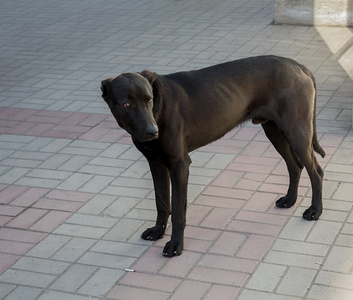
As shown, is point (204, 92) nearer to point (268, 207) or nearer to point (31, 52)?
point (268, 207)

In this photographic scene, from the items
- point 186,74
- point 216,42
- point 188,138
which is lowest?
point 216,42

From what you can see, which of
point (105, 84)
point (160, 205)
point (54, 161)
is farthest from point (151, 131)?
point (54, 161)

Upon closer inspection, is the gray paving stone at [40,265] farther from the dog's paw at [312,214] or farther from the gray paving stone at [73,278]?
the dog's paw at [312,214]

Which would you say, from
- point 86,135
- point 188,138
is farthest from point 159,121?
point 86,135

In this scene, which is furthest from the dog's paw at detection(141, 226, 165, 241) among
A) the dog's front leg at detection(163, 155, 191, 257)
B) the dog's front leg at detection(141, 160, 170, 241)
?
the dog's front leg at detection(163, 155, 191, 257)

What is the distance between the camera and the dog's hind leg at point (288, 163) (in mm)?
5527

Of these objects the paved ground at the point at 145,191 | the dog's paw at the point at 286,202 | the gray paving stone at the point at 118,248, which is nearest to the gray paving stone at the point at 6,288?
the paved ground at the point at 145,191

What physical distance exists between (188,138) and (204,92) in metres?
0.33

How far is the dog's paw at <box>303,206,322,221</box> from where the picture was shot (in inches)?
209

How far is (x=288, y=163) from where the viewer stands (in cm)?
557

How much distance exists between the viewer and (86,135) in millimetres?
7207

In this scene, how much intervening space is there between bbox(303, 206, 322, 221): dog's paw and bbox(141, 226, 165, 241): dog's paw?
1.04 m

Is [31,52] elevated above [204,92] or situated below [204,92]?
below

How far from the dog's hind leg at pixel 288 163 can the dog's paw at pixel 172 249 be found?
3.29 feet
